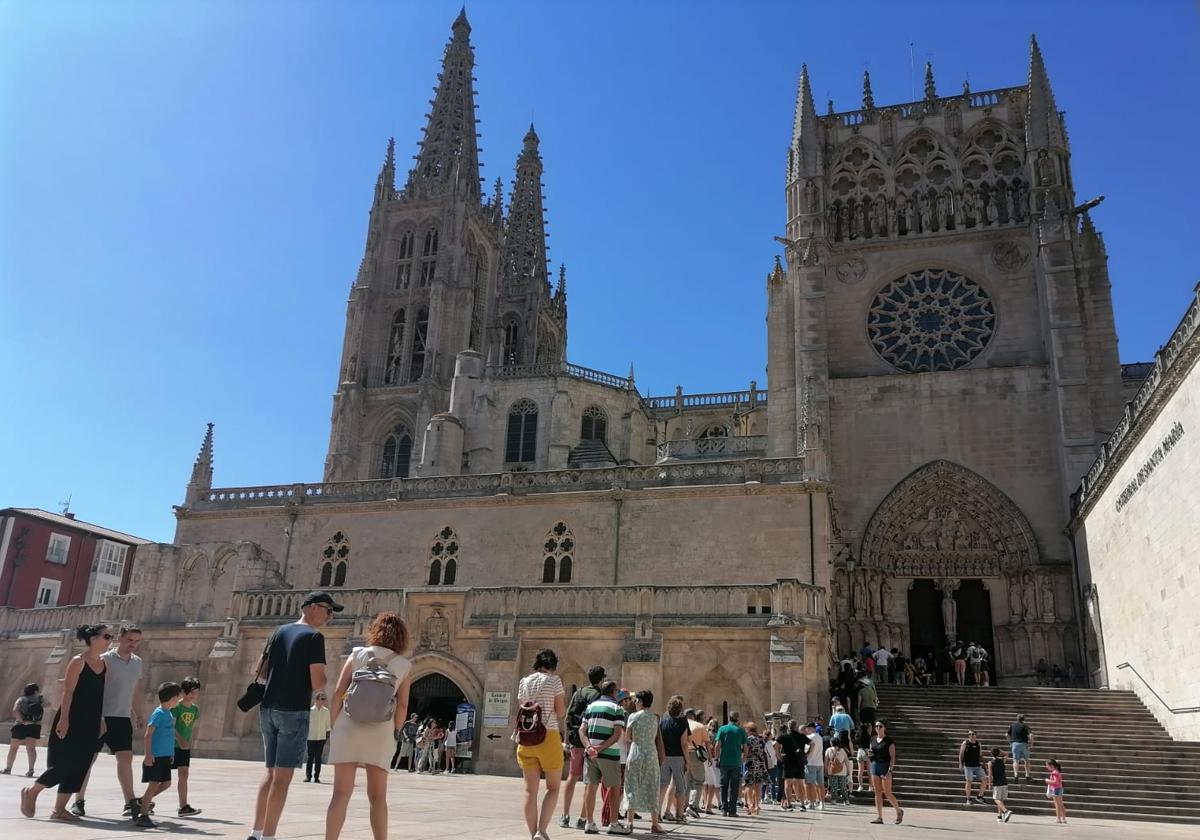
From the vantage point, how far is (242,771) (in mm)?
16797

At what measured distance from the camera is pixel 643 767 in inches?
372

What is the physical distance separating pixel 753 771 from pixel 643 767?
4.86m

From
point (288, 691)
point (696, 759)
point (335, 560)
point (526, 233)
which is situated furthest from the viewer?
Answer: point (526, 233)

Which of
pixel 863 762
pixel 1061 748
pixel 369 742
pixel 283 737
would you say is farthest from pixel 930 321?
pixel 369 742

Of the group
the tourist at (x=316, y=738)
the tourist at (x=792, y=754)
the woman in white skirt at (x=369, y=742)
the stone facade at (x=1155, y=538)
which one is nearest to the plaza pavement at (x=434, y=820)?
the tourist at (x=316, y=738)

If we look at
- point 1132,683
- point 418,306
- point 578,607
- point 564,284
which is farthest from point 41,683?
point 564,284

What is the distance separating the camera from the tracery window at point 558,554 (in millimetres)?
26953

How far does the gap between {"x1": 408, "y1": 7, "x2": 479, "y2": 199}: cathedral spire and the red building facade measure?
29.1m

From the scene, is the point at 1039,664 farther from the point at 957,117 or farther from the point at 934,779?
the point at 957,117

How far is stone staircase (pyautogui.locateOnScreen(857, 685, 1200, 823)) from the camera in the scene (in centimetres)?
1605

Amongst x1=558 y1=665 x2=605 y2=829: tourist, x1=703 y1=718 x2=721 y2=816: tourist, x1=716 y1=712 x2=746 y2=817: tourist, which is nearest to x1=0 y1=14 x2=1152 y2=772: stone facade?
x1=703 y1=718 x2=721 y2=816: tourist

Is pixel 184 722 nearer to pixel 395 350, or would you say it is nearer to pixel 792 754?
pixel 792 754

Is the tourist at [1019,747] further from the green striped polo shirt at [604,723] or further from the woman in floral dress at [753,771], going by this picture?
the green striped polo shirt at [604,723]

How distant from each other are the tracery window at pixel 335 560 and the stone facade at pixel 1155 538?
21577mm
